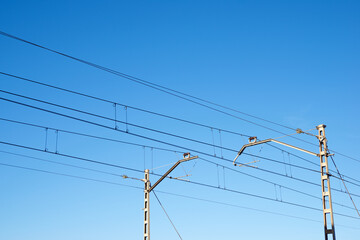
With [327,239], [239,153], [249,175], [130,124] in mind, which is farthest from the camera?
[249,175]

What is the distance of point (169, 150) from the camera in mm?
29547

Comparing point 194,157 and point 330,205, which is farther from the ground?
point 194,157

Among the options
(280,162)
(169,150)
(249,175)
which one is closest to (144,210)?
(169,150)

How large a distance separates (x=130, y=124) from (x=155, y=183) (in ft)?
32.0

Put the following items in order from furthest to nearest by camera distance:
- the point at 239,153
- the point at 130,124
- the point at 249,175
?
the point at 249,175 → the point at 239,153 → the point at 130,124

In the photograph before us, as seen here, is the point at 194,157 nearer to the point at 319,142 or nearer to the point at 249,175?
the point at 249,175

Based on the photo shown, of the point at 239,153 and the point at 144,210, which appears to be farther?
the point at 144,210

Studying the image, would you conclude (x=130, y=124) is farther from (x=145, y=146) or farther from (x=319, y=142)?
(x=319, y=142)

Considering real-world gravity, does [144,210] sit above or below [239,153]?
below

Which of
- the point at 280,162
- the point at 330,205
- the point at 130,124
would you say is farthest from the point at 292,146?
the point at 130,124

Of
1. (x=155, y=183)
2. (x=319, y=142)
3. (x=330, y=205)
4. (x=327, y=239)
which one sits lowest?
(x=327, y=239)

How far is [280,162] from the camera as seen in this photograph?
2839 centimetres

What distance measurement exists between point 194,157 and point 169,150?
256 cm

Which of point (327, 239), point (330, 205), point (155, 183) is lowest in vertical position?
point (327, 239)
